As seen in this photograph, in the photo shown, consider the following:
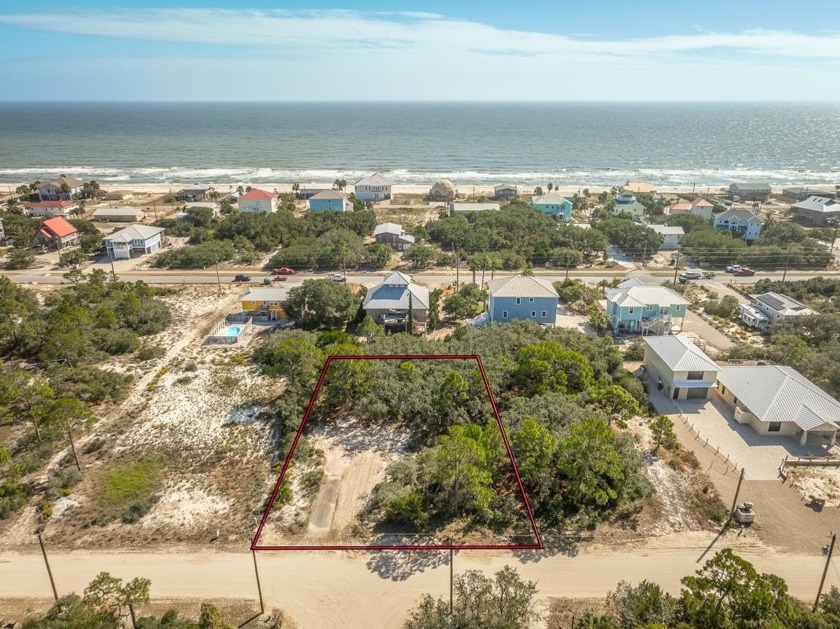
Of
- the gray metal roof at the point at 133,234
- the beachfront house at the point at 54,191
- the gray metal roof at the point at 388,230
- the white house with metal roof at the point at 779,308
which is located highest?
the beachfront house at the point at 54,191

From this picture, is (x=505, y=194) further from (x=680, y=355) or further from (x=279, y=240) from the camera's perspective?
(x=680, y=355)

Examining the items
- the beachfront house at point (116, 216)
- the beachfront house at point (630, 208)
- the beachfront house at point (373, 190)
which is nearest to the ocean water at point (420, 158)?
the beachfront house at point (373, 190)

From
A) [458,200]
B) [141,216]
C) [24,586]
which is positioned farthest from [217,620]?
[458,200]

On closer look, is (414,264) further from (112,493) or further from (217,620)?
(217,620)

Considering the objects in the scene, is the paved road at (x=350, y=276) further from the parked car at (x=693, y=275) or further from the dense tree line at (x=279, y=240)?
the dense tree line at (x=279, y=240)

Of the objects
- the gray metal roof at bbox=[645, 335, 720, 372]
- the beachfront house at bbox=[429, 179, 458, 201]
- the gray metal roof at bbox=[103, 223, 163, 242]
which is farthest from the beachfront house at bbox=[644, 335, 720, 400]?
the beachfront house at bbox=[429, 179, 458, 201]

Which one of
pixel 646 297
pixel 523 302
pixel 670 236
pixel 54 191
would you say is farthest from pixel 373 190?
pixel 646 297

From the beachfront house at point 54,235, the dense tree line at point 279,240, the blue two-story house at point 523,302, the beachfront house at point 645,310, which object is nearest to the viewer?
the beachfront house at point 645,310
